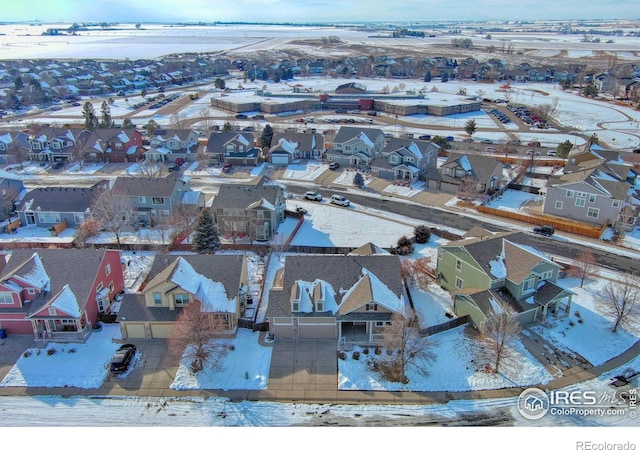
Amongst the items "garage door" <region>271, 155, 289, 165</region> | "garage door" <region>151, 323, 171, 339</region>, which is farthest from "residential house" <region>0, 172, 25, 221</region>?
"garage door" <region>271, 155, 289, 165</region>

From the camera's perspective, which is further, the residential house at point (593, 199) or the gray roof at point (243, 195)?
the residential house at point (593, 199)

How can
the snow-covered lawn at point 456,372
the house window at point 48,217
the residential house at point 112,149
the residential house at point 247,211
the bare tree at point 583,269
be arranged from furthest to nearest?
1. the residential house at point 112,149
2. the house window at point 48,217
3. the residential house at point 247,211
4. the bare tree at point 583,269
5. the snow-covered lawn at point 456,372

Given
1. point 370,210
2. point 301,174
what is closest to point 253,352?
point 370,210

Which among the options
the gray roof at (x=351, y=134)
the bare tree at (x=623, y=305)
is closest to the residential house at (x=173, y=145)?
the gray roof at (x=351, y=134)

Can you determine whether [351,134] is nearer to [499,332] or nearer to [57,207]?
[57,207]

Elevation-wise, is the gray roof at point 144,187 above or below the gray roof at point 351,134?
below

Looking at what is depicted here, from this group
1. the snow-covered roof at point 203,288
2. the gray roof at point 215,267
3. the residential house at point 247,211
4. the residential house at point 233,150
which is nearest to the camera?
the snow-covered roof at point 203,288

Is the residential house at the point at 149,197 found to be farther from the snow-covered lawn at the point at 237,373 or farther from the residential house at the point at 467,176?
the residential house at the point at 467,176
